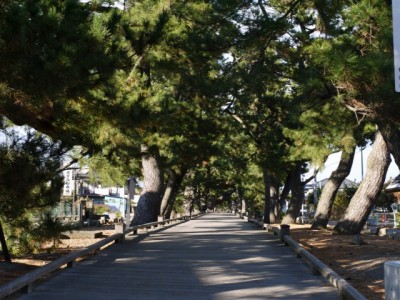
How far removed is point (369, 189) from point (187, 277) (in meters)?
10.2

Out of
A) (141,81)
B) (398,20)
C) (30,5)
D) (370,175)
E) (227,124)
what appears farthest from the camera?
(227,124)

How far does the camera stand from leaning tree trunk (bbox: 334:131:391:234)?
18781 millimetres

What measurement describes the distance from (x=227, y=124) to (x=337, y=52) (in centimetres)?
1622

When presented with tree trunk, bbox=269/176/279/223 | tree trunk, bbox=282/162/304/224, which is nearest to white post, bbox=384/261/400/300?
tree trunk, bbox=282/162/304/224

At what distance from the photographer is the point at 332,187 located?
2509cm

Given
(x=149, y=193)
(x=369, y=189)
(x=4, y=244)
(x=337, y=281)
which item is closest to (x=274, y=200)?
(x=149, y=193)

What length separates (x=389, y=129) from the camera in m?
11.4

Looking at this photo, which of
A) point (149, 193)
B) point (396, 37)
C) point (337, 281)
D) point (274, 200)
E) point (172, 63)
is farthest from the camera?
point (274, 200)

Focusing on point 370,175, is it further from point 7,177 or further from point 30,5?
point 30,5

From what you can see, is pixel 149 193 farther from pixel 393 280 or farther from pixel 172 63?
pixel 393 280

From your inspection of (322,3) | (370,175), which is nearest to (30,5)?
(322,3)

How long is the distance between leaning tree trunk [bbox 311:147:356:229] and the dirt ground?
4718 mm

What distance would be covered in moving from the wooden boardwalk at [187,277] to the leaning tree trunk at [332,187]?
8777 millimetres

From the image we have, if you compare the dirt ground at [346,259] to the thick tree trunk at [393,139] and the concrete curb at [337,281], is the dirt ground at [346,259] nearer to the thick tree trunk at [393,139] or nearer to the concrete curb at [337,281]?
the concrete curb at [337,281]
